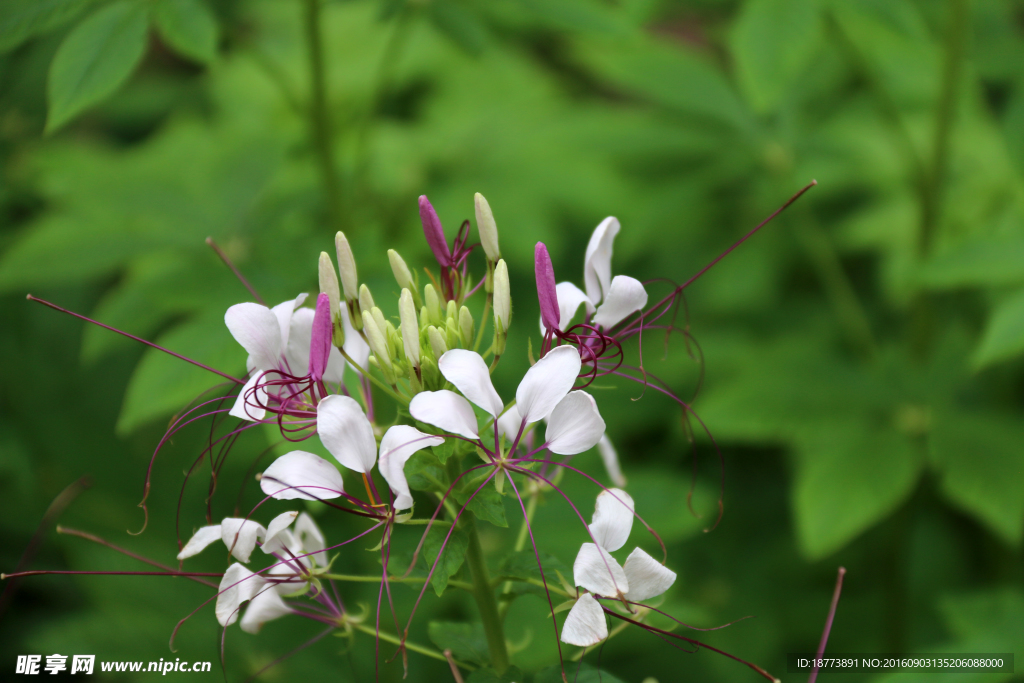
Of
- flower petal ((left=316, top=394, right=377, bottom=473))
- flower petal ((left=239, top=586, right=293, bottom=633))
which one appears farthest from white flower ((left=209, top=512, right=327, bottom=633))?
flower petal ((left=316, top=394, right=377, bottom=473))

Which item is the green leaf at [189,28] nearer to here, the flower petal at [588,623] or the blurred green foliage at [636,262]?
the blurred green foliage at [636,262]

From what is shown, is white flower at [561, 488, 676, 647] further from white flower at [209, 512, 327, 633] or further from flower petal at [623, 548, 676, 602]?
white flower at [209, 512, 327, 633]

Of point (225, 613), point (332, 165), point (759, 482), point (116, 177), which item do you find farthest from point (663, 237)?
point (225, 613)

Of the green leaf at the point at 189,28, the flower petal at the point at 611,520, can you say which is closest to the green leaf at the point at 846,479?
the flower petal at the point at 611,520

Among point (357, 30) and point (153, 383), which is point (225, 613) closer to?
point (153, 383)

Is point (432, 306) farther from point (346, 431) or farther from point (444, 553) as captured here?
point (444, 553)
